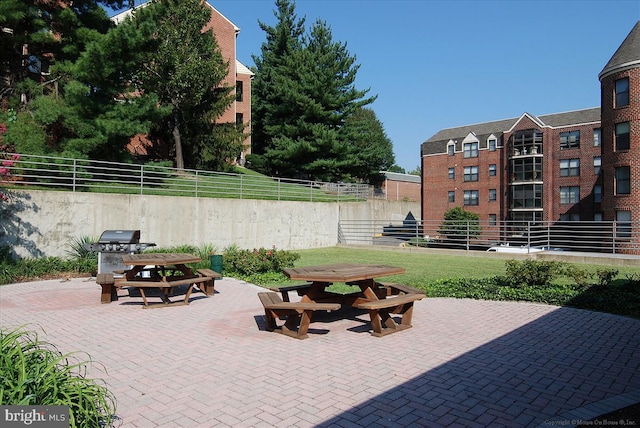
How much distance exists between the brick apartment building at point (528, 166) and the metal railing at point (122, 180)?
20.6m

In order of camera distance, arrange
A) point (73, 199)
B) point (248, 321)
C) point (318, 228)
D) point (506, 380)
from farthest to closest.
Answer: point (318, 228) → point (73, 199) → point (248, 321) → point (506, 380)

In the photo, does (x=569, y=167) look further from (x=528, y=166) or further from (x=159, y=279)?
(x=159, y=279)

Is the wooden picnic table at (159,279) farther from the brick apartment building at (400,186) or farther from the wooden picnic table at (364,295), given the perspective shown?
the brick apartment building at (400,186)

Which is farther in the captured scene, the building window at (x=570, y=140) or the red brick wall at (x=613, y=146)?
the building window at (x=570, y=140)

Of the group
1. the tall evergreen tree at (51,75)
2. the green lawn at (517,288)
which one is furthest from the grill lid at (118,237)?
the tall evergreen tree at (51,75)

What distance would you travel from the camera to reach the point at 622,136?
26.6 meters

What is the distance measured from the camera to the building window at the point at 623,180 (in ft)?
85.3

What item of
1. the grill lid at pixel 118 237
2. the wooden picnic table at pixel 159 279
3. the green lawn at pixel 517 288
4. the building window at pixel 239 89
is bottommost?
the green lawn at pixel 517 288

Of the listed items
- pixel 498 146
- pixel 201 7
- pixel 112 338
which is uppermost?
pixel 201 7

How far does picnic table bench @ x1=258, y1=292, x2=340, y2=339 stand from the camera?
6319mm

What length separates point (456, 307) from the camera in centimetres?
878

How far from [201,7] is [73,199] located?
2000 centimetres

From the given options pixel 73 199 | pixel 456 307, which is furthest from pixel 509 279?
pixel 73 199

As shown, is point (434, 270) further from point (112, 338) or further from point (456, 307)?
point (112, 338)
